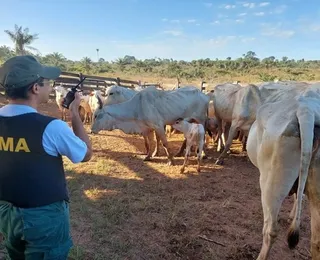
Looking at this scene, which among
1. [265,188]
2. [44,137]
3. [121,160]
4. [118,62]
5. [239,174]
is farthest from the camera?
[118,62]

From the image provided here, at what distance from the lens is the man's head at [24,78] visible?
2.02 meters

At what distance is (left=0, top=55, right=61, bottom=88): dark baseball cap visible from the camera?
2.01m

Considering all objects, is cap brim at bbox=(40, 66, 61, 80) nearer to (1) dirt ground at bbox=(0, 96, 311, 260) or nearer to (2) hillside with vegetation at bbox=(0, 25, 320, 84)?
(1) dirt ground at bbox=(0, 96, 311, 260)

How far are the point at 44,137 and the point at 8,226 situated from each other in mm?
623

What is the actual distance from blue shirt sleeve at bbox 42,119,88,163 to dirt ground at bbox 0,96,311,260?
208 cm

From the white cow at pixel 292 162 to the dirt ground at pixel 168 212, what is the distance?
Result: 1140 mm

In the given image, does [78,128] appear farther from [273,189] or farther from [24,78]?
[273,189]

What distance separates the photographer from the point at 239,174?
739 cm

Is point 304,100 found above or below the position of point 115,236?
above

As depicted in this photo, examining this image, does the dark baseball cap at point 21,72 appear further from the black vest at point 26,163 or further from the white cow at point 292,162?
the white cow at point 292,162

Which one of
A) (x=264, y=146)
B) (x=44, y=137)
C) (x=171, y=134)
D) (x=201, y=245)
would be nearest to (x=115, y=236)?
(x=201, y=245)

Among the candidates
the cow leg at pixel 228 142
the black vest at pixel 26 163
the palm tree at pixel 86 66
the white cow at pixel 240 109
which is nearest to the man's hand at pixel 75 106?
the black vest at pixel 26 163

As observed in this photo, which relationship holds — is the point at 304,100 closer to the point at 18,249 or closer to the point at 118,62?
the point at 18,249

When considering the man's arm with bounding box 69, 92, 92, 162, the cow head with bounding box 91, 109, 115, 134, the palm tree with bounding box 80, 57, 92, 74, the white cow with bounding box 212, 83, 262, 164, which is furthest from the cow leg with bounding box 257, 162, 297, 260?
the palm tree with bounding box 80, 57, 92, 74
